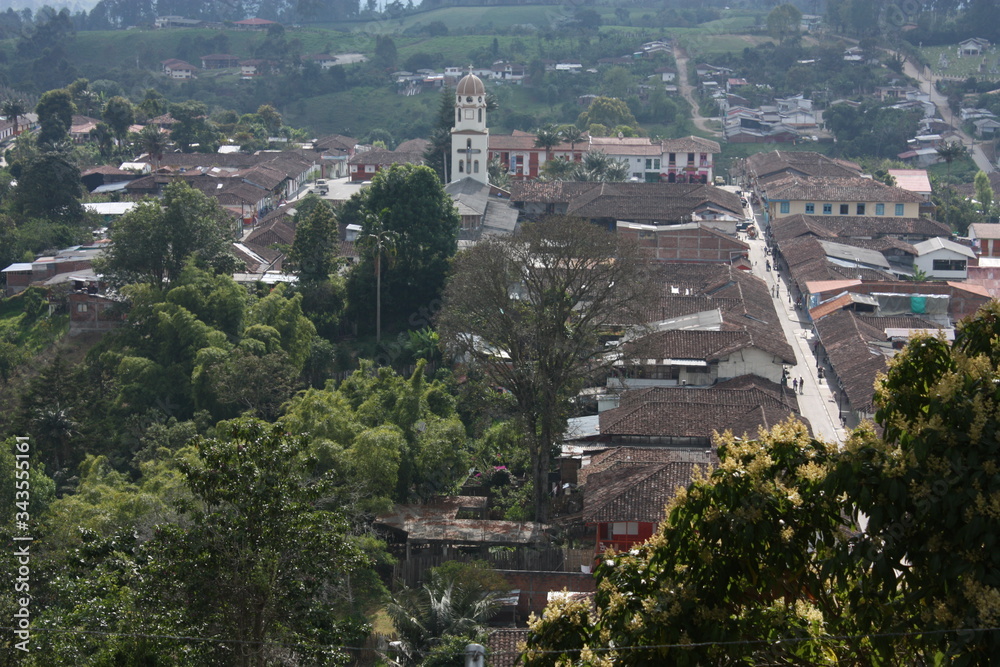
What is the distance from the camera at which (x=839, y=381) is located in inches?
1174

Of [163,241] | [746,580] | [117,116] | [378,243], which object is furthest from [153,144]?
[746,580]

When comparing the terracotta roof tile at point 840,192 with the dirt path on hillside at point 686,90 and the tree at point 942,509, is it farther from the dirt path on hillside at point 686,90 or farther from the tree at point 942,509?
the tree at point 942,509

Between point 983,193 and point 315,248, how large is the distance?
41.1 m

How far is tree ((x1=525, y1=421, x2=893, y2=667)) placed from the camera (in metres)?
8.05

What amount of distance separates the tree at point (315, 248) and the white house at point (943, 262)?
22.9 meters

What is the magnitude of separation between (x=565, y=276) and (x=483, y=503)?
17.6ft

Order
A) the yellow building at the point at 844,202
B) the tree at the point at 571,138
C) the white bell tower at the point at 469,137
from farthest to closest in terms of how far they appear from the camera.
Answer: the tree at the point at 571,138, the yellow building at the point at 844,202, the white bell tower at the point at 469,137

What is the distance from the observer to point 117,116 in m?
66.2

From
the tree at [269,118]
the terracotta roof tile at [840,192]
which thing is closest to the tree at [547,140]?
the terracotta roof tile at [840,192]

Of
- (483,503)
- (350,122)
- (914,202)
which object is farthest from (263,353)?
(350,122)

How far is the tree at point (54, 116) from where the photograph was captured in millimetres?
65188

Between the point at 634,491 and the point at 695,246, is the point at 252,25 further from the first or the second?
the point at 634,491

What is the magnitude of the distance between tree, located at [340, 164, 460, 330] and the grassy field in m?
74.9

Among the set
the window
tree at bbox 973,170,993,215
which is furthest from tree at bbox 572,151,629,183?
the window
